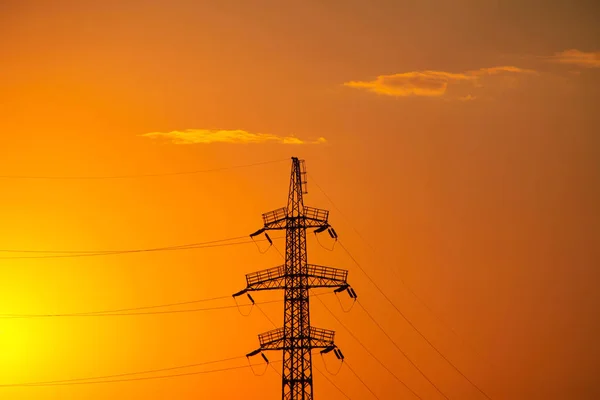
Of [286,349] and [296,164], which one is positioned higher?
[296,164]

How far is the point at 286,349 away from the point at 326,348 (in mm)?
3437

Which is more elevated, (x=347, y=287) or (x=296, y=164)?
(x=296, y=164)

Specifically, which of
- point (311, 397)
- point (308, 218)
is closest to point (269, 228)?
point (308, 218)

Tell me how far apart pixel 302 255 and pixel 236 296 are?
29.1 feet

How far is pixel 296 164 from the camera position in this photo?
13488 cm

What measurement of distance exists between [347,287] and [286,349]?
6966 millimetres

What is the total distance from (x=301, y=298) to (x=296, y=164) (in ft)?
36.3

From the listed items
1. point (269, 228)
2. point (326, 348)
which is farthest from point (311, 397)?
point (269, 228)

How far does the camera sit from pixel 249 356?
447 feet

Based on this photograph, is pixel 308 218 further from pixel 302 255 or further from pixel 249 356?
pixel 249 356

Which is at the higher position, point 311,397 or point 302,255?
point 302,255

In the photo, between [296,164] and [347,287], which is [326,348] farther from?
[296,164]

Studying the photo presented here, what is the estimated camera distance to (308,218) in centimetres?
13225

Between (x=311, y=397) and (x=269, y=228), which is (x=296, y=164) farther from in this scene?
(x=311, y=397)
